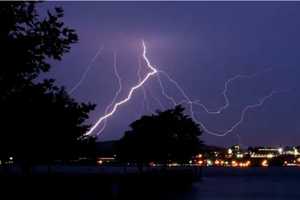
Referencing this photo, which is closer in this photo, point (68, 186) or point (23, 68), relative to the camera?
point (23, 68)

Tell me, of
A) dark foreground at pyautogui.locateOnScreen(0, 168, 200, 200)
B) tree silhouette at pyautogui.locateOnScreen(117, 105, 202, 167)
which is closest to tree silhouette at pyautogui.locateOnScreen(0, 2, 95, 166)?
dark foreground at pyautogui.locateOnScreen(0, 168, 200, 200)

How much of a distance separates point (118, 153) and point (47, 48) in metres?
82.6

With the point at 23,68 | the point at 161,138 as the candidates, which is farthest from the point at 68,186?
the point at 161,138

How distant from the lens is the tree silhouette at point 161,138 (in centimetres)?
8394

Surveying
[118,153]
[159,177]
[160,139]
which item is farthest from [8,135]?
[118,153]

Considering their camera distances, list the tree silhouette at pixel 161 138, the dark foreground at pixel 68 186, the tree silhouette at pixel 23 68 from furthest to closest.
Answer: the tree silhouette at pixel 161 138, the dark foreground at pixel 68 186, the tree silhouette at pixel 23 68

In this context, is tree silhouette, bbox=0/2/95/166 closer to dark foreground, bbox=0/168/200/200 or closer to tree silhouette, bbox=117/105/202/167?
dark foreground, bbox=0/168/200/200

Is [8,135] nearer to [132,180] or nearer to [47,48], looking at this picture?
[47,48]

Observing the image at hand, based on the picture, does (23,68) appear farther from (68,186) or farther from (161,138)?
(161,138)

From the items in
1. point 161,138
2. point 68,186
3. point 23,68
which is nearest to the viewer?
point 23,68

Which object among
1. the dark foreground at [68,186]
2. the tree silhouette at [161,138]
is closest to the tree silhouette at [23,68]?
the dark foreground at [68,186]

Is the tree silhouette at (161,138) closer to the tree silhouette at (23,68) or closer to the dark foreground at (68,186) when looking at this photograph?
the dark foreground at (68,186)

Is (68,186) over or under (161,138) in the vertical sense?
under

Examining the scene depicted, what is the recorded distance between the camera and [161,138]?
83688mm
